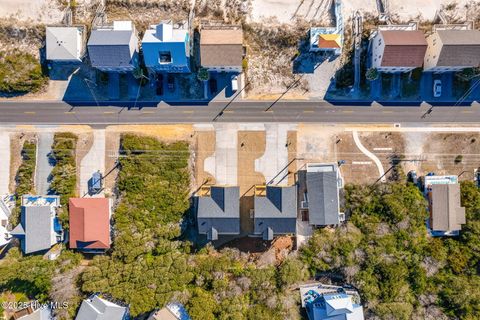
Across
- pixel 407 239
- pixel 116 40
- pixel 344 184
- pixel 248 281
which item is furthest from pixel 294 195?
pixel 116 40

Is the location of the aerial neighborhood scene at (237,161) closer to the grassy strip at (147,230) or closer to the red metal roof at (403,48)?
the grassy strip at (147,230)

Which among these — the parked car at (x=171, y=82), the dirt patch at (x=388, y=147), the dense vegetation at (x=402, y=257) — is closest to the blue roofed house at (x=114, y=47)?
the parked car at (x=171, y=82)

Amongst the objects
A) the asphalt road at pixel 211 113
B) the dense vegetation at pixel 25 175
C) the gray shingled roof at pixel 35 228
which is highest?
the asphalt road at pixel 211 113

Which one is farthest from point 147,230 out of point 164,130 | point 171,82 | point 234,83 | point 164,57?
point 234,83

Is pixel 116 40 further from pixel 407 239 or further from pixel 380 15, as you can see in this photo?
pixel 407 239

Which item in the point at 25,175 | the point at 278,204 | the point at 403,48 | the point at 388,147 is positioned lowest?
the point at 278,204

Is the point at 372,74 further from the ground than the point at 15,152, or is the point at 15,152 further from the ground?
the point at 372,74

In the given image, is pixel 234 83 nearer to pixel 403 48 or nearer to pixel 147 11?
pixel 147 11
